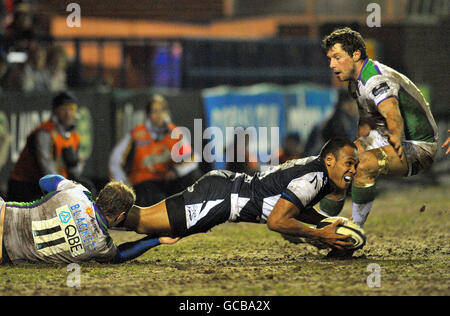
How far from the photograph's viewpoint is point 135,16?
24.9 m

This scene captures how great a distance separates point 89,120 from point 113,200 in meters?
5.28

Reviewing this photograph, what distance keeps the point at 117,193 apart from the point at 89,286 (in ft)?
3.08

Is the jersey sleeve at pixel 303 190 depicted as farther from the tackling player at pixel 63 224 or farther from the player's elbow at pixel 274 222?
the tackling player at pixel 63 224

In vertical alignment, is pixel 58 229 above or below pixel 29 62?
below

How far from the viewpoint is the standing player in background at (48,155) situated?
362 inches

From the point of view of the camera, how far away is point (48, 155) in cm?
931

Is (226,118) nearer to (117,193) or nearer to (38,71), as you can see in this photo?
(38,71)

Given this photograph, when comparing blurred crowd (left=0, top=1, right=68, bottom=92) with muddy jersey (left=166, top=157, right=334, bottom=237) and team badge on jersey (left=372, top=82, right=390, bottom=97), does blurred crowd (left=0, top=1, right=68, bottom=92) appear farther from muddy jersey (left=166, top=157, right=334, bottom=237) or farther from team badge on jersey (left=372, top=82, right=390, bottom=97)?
team badge on jersey (left=372, top=82, right=390, bottom=97)

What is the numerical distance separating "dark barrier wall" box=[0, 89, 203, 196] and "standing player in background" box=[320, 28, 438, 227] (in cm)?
491

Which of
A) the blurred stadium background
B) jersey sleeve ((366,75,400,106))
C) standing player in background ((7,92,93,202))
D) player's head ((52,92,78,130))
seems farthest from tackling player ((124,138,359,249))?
the blurred stadium background

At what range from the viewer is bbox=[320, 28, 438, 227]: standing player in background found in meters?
7.32

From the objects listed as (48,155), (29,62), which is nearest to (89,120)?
(29,62)

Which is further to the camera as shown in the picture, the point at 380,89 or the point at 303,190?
the point at 380,89

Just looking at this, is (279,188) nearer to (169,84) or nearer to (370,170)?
(370,170)
